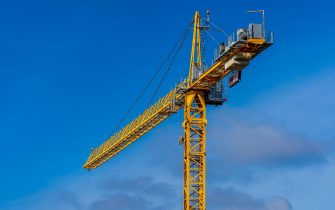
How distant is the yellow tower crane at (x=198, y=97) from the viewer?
70.6 meters

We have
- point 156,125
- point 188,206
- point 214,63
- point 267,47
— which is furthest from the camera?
point 156,125

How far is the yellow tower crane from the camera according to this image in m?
70.6

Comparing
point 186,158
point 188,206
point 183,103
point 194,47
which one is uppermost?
point 194,47

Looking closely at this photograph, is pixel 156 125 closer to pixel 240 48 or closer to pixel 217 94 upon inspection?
pixel 217 94

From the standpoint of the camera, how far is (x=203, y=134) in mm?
86562

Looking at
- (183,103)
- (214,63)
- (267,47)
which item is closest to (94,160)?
(183,103)

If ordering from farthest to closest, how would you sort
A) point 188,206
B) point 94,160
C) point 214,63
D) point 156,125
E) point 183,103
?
point 94,160 < point 156,125 < point 183,103 < point 188,206 < point 214,63

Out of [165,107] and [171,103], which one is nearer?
[171,103]

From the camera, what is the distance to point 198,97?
284ft

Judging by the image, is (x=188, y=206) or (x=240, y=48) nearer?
(x=240, y=48)

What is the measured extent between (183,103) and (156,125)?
974 cm

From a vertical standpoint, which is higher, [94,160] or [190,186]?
[94,160]

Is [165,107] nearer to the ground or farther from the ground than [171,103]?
farther from the ground

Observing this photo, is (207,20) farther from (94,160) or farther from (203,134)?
(94,160)
